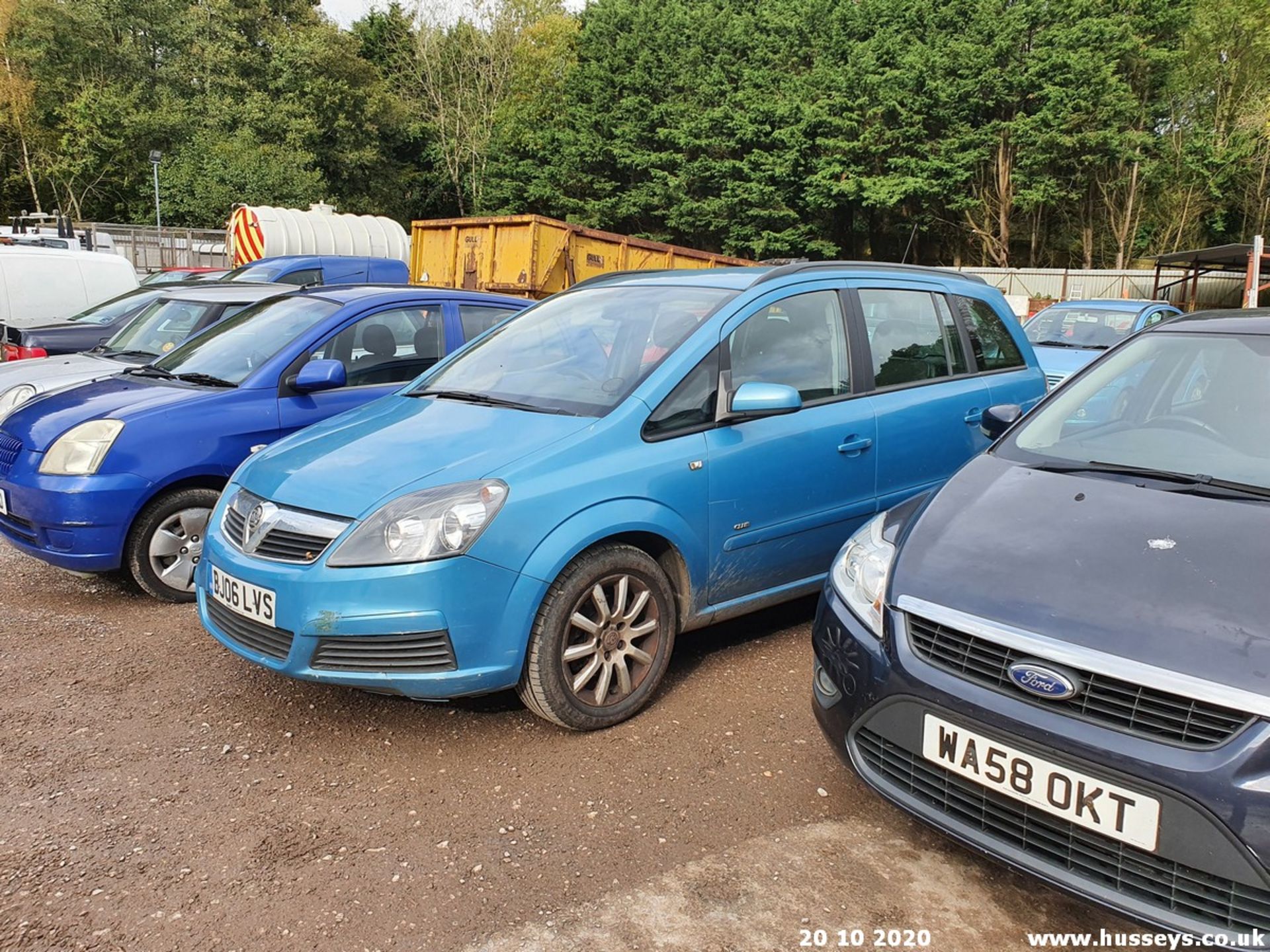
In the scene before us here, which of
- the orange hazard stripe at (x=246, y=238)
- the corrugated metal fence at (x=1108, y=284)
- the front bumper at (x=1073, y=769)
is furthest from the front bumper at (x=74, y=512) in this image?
the corrugated metal fence at (x=1108, y=284)

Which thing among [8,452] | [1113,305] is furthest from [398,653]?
[1113,305]

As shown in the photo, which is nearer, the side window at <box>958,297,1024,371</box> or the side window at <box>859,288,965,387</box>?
the side window at <box>859,288,965,387</box>

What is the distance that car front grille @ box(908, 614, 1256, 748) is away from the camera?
6.16ft

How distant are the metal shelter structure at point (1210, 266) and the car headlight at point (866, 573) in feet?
50.8

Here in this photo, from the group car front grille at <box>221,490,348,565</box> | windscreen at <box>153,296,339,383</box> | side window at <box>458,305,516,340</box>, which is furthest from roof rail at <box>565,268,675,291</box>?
car front grille at <box>221,490,348,565</box>

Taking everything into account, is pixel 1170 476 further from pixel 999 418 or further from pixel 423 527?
pixel 423 527

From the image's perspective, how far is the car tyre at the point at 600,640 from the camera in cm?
312

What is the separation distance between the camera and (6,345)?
984 centimetres

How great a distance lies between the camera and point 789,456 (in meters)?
3.79

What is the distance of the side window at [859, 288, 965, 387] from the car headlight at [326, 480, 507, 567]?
2132mm

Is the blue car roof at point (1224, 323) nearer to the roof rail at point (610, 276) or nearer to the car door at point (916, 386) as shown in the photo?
the car door at point (916, 386)

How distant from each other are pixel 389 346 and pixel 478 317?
29.3 inches

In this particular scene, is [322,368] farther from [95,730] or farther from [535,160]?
[535,160]

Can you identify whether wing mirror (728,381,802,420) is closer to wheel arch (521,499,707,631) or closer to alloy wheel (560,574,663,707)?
wheel arch (521,499,707,631)
